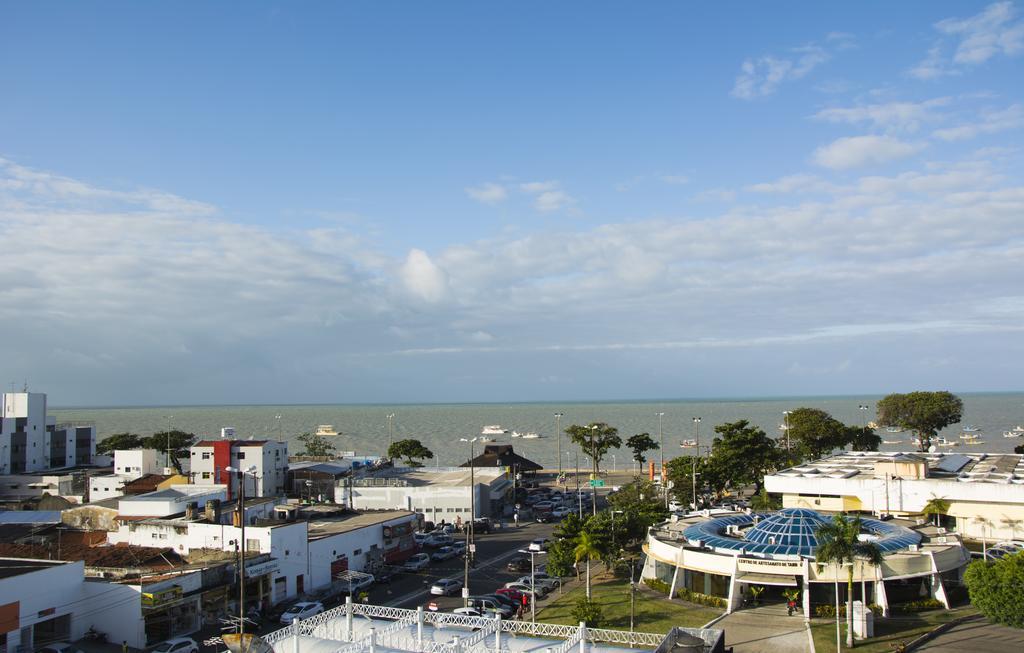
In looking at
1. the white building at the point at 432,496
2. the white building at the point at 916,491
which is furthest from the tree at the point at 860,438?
the white building at the point at 432,496

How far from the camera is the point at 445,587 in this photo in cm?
5000

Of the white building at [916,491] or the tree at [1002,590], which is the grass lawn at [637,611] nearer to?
the tree at [1002,590]

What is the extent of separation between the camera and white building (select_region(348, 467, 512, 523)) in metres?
76.8

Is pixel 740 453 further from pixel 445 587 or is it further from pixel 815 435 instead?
pixel 445 587

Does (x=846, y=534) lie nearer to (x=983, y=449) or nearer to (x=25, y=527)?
(x=25, y=527)

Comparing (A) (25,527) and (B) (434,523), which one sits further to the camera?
(B) (434,523)

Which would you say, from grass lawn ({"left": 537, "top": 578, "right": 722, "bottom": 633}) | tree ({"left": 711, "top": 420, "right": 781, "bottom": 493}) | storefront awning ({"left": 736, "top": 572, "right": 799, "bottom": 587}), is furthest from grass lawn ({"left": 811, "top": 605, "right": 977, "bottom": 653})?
tree ({"left": 711, "top": 420, "right": 781, "bottom": 493})

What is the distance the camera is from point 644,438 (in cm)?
10444

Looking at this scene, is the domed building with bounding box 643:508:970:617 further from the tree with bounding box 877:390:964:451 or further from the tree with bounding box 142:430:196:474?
the tree with bounding box 142:430:196:474

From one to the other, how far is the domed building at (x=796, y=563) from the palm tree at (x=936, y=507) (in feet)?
33.2

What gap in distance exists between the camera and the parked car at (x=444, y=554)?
61219 mm

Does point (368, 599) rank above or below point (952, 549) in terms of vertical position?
below

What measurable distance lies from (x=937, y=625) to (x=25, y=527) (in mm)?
65622

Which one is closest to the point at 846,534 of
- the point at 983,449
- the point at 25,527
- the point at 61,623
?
the point at 61,623
